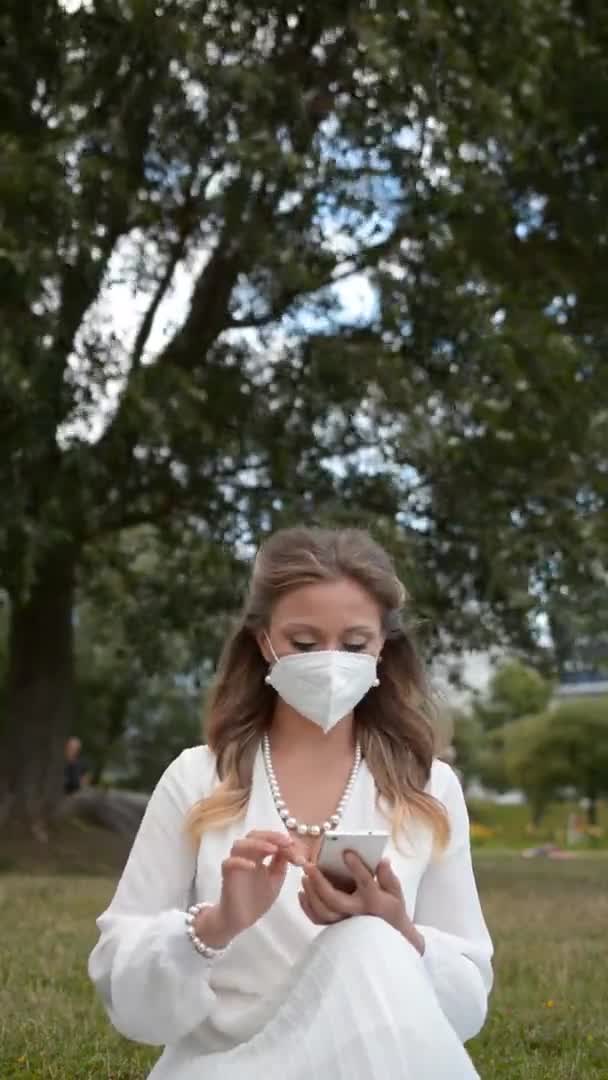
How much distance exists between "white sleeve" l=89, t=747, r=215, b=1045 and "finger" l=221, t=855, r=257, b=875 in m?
0.19

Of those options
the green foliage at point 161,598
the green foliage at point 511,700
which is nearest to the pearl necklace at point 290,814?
the green foliage at point 161,598

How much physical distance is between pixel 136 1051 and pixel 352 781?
2.81 metres

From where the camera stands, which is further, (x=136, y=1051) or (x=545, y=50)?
(x=545, y=50)

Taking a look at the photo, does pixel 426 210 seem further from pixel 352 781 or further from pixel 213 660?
pixel 352 781

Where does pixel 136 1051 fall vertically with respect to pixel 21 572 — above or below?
below

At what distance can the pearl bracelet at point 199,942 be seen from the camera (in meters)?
2.96

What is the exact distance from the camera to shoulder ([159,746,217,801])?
3.29 metres

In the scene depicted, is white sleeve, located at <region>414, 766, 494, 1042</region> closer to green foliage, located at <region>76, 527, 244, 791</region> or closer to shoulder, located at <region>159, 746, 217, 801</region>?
shoulder, located at <region>159, 746, 217, 801</region>

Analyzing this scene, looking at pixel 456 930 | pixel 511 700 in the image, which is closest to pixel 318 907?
pixel 456 930

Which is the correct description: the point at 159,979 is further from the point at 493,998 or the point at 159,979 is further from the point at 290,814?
the point at 493,998

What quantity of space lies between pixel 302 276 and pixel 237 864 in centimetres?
1041

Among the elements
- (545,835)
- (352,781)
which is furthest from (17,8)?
(545,835)

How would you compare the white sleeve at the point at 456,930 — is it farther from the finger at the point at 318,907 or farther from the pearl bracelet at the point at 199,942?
the pearl bracelet at the point at 199,942

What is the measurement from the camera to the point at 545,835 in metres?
43.4
